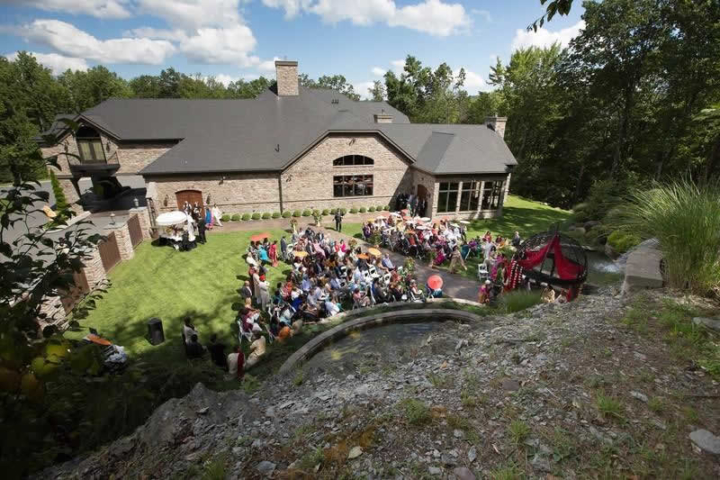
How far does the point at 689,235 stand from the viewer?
492 cm

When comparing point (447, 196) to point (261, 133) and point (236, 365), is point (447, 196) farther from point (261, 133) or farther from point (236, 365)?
point (236, 365)

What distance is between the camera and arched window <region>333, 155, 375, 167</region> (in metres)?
24.6

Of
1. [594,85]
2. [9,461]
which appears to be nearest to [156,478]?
[9,461]

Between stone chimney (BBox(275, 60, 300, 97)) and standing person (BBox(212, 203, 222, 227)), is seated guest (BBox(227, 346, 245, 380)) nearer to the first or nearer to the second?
standing person (BBox(212, 203, 222, 227))

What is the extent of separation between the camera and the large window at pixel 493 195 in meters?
24.9

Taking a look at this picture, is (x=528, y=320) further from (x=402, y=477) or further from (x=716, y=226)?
(x=402, y=477)

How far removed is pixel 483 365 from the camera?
4875mm

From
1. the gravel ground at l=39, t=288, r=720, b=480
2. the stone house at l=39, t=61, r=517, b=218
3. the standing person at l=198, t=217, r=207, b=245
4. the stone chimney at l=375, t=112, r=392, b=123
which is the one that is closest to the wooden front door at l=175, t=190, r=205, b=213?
the stone house at l=39, t=61, r=517, b=218

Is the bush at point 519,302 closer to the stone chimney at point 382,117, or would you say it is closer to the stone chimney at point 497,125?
the stone chimney at point 497,125

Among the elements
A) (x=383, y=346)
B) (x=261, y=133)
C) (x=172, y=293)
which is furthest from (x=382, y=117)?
(x=383, y=346)

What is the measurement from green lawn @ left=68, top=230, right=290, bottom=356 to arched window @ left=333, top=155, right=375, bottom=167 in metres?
9.41

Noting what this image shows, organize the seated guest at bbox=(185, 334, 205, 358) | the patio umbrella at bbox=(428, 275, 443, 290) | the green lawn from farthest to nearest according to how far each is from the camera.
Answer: the patio umbrella at bbox=(428, 275, 443, 290)
the green lawn
the seated guest at bbox=(185, 334, 205, 358)

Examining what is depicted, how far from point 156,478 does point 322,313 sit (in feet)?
27.1

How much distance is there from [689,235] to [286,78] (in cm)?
2936
